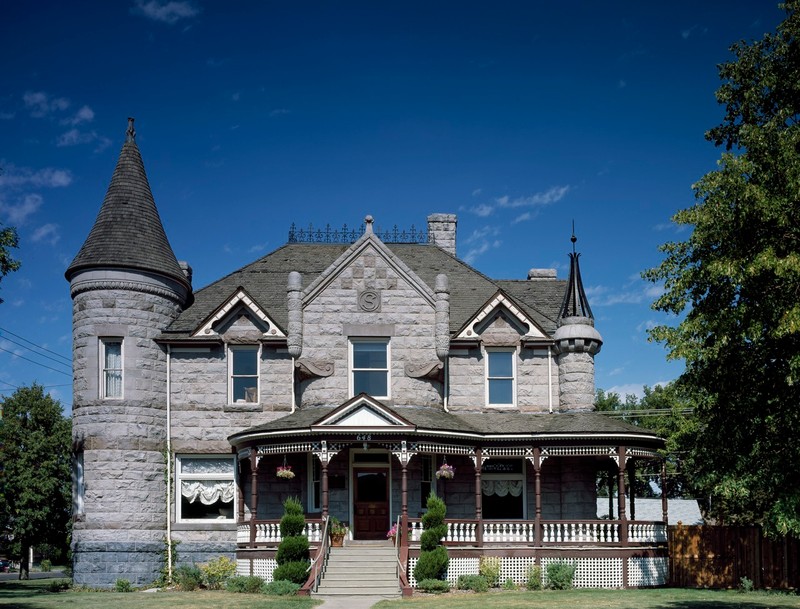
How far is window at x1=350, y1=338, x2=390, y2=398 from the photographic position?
2997 cm

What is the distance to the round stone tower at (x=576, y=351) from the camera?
30562 millimetres

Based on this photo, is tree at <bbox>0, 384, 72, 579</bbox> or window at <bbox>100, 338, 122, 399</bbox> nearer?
window at <bbox>100, 338, 122, 399</bbox>

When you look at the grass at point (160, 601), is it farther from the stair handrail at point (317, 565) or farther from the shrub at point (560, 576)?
the shrub at point (560, 576)

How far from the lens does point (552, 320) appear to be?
3244 cm

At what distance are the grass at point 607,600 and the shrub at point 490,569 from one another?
84cm

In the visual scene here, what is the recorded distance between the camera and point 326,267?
3419 centimetres

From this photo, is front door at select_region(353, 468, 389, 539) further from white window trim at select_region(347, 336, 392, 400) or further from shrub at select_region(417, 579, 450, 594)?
shrub at select_region(417, 579, 450, 594)

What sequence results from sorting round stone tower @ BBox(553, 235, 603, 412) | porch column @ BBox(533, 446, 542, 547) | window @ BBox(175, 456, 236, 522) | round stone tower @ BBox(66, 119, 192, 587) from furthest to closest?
round stone tower @ BBox(553, 235, 603, 412)
window @ BBox(175, 456, 236, 522)
round stone tower @ BBox(66, 119, 192, 587)
porch column @ BBox(533, 446, 542, 547)

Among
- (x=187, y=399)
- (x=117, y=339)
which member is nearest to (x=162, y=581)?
(x=187, y=399)

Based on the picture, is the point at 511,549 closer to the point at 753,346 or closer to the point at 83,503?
the point at 753,346

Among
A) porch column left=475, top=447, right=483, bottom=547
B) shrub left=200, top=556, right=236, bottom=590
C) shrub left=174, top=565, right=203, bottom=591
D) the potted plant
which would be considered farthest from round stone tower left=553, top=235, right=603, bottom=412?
shrub left=174, top=565, right=203, bottom=591

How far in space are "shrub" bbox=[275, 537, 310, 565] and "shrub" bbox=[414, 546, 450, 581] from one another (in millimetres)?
3010

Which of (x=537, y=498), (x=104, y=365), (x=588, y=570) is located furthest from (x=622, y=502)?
(x=104, y=365)

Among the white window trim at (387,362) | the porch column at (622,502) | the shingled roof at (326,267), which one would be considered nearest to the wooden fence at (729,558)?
the porch column at (622,502)
